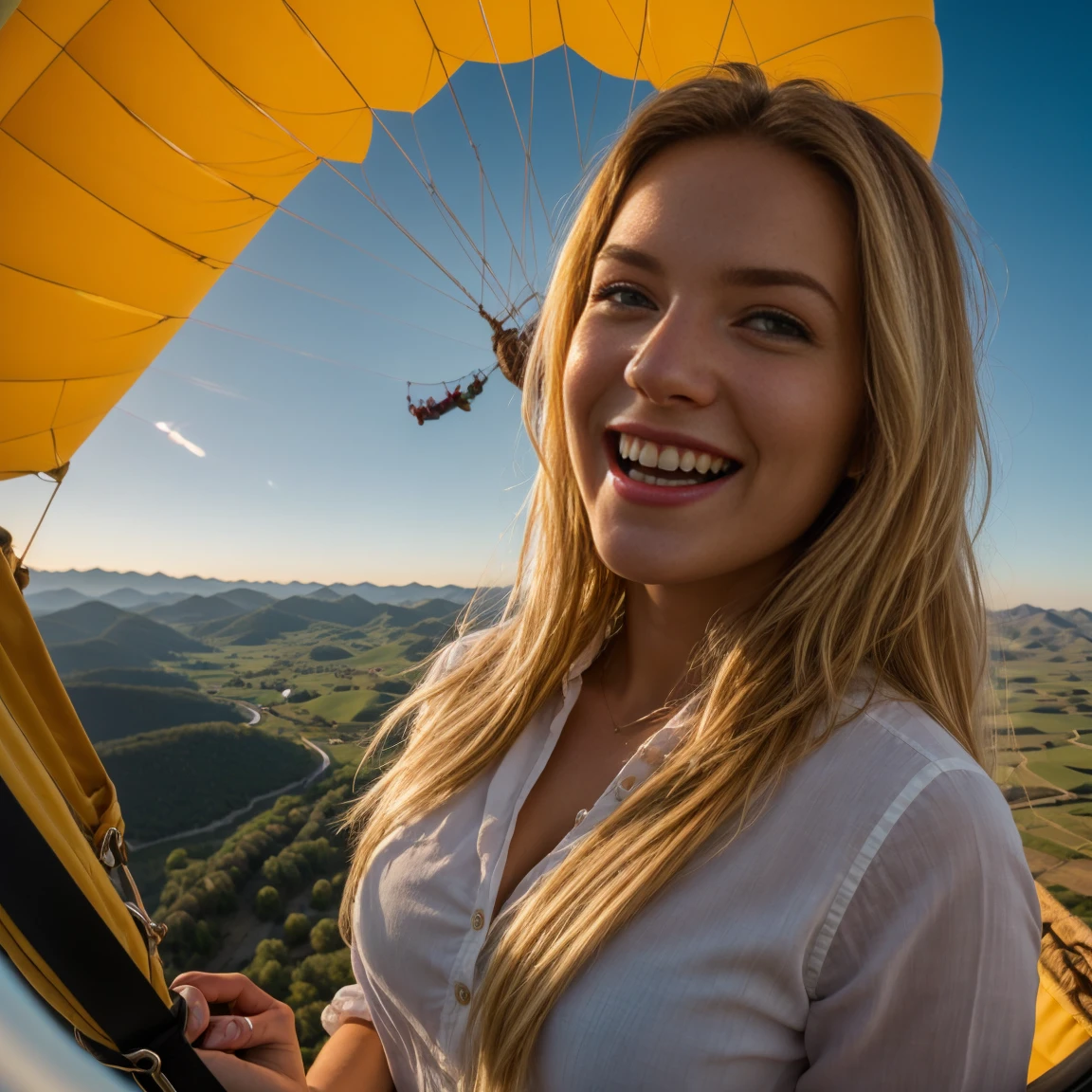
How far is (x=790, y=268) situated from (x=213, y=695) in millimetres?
38177

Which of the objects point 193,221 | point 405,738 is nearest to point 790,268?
point 405,738

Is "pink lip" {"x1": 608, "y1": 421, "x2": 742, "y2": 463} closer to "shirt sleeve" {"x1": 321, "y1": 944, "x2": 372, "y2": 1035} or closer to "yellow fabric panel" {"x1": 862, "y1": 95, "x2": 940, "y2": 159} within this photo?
"shirt sleeve" {"x1": 321, "y1": 944, "x2": 372, "y2": 1035}

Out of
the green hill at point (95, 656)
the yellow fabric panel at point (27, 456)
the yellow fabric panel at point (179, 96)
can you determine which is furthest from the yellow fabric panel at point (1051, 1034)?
the green hill at point (95, 656)

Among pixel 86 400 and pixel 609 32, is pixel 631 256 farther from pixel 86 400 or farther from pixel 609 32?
pixel 86 400

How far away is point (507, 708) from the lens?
1678 mm

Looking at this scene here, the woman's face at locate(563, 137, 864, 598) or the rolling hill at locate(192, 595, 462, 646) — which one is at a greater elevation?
the woman's face at locate(563, 137, 864, 598)

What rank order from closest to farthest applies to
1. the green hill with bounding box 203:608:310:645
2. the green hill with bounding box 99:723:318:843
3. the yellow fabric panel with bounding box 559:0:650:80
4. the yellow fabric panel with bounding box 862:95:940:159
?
1. the yellow fabric panel with bounding box 559:0:650:80
2. the yellow fabric panel with bounding box 862:95:940:159
3. the green hill with bounding box 99:723:318:843
4. the green hill with bounding box 203:608:310:645

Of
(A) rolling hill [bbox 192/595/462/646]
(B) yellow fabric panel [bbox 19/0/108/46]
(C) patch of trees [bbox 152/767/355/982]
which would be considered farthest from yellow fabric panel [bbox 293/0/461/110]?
(A) rolling hill [bbox 192/595/462/646]

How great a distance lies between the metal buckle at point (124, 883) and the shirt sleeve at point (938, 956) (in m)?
1.11

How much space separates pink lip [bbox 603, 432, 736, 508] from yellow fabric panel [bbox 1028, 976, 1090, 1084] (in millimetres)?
1084

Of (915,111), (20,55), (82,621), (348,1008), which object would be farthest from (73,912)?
(82,621)

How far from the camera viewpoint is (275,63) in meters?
5.94

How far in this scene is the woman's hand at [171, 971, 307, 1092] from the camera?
1356mm

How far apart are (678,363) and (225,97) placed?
21.7 feet
